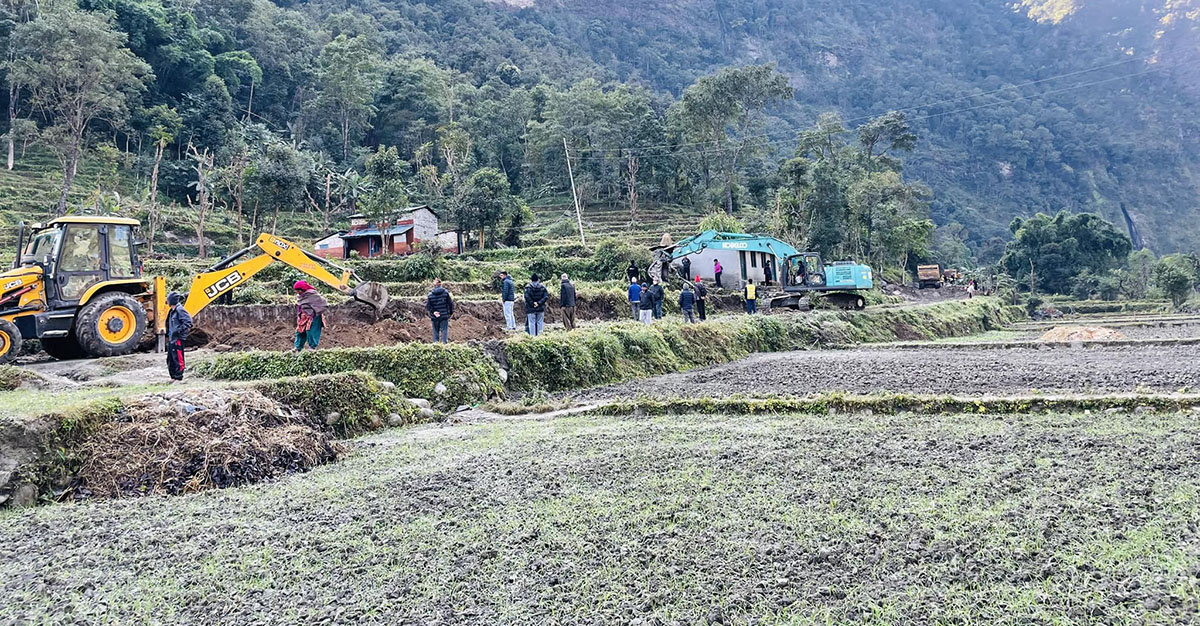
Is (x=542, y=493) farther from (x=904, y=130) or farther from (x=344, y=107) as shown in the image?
(x=344, y=107)

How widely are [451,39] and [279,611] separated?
134644 mm

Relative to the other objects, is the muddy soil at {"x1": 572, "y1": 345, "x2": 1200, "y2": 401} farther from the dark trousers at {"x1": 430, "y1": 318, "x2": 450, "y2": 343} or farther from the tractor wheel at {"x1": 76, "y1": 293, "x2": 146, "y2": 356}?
the tractor wheel at {"x1": 76, "y1": 293, "x2": 146, "y2": 356}

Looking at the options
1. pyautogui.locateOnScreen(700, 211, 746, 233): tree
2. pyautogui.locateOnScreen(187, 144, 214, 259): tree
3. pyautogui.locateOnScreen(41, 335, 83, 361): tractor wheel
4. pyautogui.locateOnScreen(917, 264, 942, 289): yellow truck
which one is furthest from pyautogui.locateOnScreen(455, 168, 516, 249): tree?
pyautogui.locateOnScreen(41, 335, 83, 361): tractor wheel

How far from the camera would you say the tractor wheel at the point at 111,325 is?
1342 centimetres

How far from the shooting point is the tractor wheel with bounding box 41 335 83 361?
45.6ft

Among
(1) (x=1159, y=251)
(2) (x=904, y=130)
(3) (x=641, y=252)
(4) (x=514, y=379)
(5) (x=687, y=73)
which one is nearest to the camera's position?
(4) (x=514, y=379)

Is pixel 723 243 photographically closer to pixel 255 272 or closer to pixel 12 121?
pixel 255 272

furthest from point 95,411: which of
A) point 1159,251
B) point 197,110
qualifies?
point 1159,251

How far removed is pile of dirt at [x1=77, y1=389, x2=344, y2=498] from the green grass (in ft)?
1.25

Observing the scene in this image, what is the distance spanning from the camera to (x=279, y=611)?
391cm

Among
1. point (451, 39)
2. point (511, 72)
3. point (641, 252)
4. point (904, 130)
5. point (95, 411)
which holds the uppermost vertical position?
point (451, 39)

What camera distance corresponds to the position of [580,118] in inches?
2648

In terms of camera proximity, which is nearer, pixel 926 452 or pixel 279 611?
pixel 279 611

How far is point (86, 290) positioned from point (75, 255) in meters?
0.69
